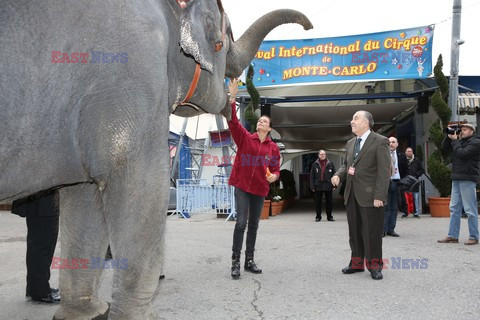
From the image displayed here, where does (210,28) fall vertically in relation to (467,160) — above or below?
above

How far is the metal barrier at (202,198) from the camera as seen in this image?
11750 mm

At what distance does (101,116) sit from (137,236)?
20.3 inches

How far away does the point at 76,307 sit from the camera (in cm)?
264

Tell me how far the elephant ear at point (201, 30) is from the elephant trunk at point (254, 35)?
14.8 inches

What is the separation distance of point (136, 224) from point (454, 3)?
11127mm

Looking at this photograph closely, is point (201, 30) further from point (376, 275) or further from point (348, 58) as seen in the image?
point (348, 58)

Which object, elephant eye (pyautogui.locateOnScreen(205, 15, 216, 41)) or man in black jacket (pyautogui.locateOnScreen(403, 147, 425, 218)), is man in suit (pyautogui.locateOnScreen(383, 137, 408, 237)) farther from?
elephant eye (pyautogui.locateOnScreen(205, 15, 216, 41))

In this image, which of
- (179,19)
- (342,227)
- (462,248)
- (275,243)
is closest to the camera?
(179,19)

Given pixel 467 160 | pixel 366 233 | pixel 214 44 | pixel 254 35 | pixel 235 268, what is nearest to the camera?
pixel 214 44

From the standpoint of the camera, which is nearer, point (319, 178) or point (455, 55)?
point (455, 55)

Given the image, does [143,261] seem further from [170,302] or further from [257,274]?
[257,274]

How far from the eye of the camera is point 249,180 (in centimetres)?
489

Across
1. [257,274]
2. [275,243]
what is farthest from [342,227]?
[257,274]

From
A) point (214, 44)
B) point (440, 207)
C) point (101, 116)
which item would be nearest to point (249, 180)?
point (214, 44)
